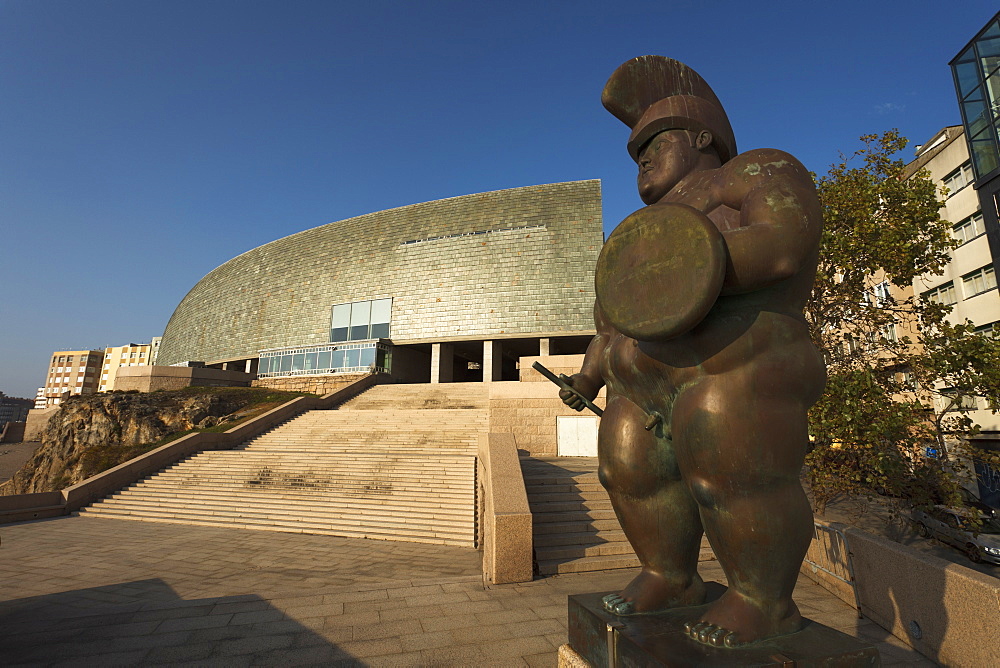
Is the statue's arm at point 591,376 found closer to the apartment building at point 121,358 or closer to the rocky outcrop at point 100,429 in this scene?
the rocky outcrop at point 100,429

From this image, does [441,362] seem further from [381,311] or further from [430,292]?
[381,311]

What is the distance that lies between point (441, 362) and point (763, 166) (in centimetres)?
3255

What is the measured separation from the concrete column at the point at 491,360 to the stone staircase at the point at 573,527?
74.8 ft

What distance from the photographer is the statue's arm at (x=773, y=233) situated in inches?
66.3

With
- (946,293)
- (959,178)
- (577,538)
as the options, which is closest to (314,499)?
(577,538)

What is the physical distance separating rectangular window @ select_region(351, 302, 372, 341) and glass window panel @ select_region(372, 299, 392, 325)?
45 centimetres

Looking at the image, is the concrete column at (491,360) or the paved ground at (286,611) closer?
the paved ground at (286,611)

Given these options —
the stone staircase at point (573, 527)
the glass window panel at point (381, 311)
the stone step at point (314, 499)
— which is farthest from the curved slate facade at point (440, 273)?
the stone staircase at point (573, 527)

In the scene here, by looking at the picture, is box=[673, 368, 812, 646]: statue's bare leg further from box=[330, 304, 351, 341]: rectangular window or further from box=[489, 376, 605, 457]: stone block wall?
box=[330, 304, 351, 341]: rectangular window

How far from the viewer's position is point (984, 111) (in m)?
16.4

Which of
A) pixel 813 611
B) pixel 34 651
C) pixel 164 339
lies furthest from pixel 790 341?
pixel 164 339

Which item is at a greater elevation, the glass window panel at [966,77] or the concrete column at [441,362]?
the glass window panel at [966,77]

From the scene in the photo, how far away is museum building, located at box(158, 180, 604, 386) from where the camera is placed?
3247 cm

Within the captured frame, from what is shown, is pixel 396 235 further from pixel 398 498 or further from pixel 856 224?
pixel 856 224
